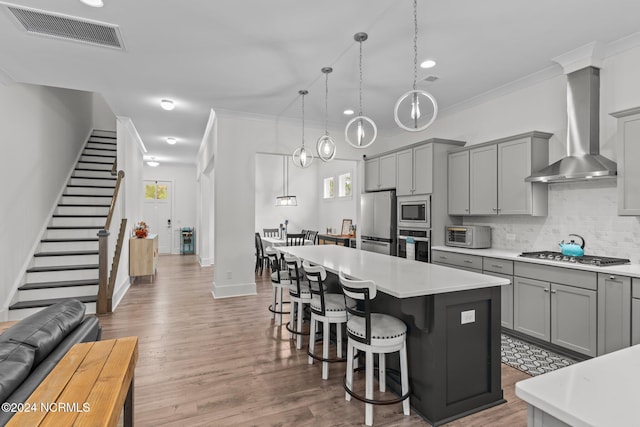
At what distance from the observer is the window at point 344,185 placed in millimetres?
8656

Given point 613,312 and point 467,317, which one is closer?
point 467,317

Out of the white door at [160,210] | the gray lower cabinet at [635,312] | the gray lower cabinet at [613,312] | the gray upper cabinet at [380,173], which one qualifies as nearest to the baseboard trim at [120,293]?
the gray upper cabinet at [380,173]

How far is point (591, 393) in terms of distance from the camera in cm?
85

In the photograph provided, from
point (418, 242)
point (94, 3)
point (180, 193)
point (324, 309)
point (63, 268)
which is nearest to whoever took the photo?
point (94, 3)

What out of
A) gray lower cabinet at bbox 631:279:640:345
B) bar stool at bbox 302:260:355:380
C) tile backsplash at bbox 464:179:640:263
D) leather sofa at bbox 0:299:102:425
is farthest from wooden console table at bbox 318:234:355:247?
leather sofa at bbox 0:299:102:425

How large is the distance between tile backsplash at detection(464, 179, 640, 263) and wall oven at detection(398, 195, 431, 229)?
1028 mm

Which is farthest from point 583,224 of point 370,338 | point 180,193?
point 180,193

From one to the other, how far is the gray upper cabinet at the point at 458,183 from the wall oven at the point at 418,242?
1.70 ft

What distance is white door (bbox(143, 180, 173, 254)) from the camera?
35.6ft

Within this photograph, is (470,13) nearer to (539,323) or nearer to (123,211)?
(539,323)

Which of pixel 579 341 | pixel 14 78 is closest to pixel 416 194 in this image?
pixel 579 341

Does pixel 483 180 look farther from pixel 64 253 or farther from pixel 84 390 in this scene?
pixel 64 253

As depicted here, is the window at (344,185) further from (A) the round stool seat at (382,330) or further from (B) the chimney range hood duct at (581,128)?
(A) the round stool seat at (382,330)

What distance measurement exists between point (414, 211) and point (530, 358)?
8.10ft
